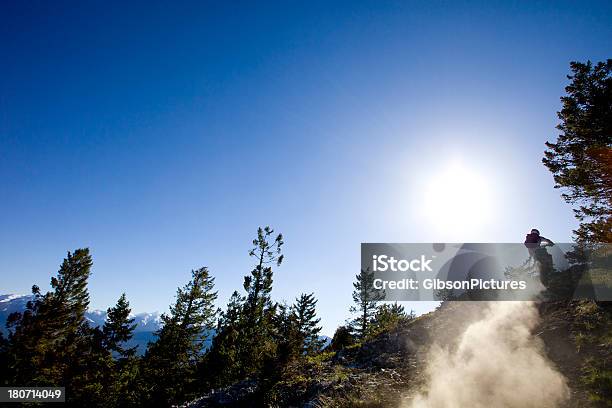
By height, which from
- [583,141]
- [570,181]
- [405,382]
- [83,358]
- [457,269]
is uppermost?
[583,141]

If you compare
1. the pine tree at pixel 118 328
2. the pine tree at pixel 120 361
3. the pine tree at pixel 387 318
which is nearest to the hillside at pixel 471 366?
the pine tree at pixel 387 318

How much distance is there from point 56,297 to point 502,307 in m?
34.5

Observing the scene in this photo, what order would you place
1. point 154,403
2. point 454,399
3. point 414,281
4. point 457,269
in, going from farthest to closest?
point 457,269, point 154,403, point 414,281, point 454,399

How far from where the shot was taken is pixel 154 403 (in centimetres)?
2762

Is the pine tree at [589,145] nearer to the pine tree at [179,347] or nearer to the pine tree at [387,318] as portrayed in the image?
the pine tree at [387,318]

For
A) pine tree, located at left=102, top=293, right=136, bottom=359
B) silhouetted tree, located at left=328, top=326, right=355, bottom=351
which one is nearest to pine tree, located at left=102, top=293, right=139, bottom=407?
pine tree, located at left=102, top=293, right=136, bottom=359

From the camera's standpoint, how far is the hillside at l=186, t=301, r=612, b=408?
9164 mm

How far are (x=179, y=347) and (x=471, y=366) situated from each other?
27877 mm

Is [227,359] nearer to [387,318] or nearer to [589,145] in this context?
[387,318]

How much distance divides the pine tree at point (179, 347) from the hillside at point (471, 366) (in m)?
15.6

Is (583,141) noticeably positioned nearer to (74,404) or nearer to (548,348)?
(548,348)

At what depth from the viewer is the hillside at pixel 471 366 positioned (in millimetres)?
9164

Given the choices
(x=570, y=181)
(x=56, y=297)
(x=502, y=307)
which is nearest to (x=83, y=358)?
(x=56, y=297)

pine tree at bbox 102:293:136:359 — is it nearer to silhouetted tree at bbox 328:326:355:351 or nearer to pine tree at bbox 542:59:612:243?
silhouetted tree at bbox 328:326:355:351
